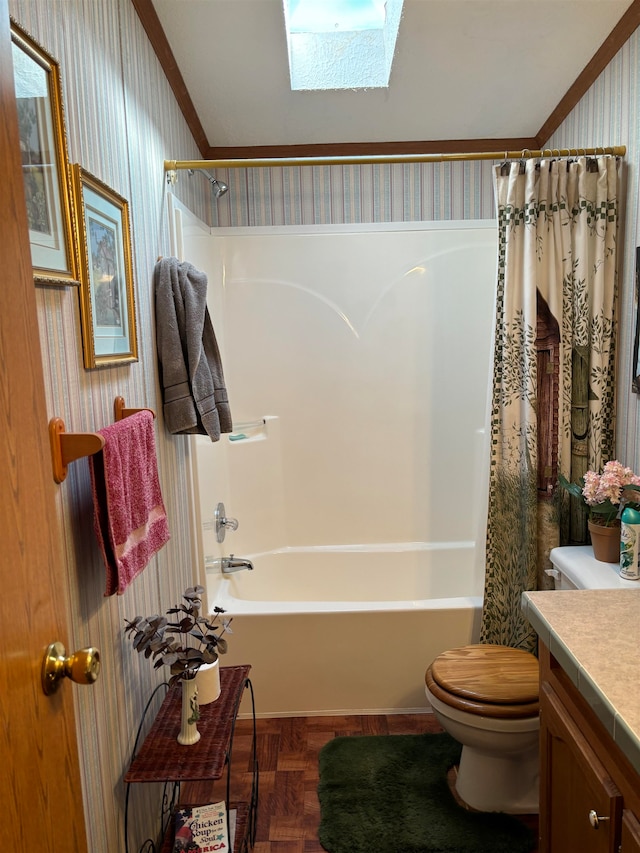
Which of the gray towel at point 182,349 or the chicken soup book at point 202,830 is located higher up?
the gray towel at point 182,349

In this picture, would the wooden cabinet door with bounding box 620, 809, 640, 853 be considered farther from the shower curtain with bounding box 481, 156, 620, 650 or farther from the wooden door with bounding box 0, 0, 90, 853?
the shower curtain with bounding box 481, 156, 620, 650

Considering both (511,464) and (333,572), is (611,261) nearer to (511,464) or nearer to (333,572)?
(511,464)

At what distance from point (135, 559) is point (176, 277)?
3.10 feet

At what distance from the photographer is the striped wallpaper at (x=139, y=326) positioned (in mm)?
1237

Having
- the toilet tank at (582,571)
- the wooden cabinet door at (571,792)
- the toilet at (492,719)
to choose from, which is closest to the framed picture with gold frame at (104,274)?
the wooden cabinet door at (571,792)

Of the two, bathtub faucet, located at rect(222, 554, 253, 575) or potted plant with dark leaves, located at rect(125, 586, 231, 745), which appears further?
bathtub faucet, located at rect(222, 554, 253, 575)

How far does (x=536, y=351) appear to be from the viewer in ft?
7.25

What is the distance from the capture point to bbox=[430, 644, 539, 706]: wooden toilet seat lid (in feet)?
5.90

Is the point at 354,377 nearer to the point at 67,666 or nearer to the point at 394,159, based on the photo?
the point at 394,159

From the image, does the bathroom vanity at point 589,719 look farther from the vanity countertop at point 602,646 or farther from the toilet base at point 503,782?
the toilet base at point 503,782

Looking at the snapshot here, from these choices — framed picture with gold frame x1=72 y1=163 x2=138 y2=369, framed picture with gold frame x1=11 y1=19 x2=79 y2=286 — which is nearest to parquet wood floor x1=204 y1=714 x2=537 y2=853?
framed picture with gold frame x1=72 y1=163 x2=138 y2=369

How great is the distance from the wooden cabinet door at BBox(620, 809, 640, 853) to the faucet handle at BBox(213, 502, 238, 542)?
6.34 feet

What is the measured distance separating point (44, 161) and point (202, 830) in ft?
5.12

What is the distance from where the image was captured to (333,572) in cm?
319
